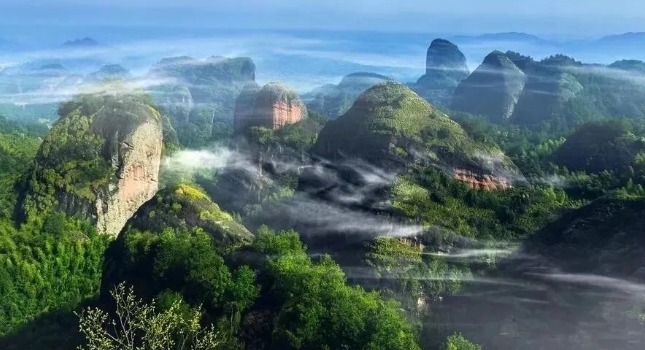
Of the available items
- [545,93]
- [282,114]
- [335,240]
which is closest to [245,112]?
[282,114]

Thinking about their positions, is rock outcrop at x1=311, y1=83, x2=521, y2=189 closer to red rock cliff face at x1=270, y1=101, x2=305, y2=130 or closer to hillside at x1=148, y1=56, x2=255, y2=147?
red rock cliff face at x1=270, y1=101, x2=305, y2=130

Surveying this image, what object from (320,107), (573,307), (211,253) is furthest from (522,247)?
(320,107)

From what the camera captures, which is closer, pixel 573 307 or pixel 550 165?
pixel 573 307

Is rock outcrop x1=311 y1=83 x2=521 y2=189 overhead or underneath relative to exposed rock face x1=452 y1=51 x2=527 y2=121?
overhead

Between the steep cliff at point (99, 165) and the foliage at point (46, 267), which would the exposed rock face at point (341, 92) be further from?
the foliage at point (46, 267)

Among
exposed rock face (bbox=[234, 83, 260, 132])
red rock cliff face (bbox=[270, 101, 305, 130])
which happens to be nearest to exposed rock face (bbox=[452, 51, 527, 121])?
exposed rock face (bbox=[234, 83, 260, 132])

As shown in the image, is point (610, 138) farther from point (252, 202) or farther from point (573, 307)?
point (573, 307)
